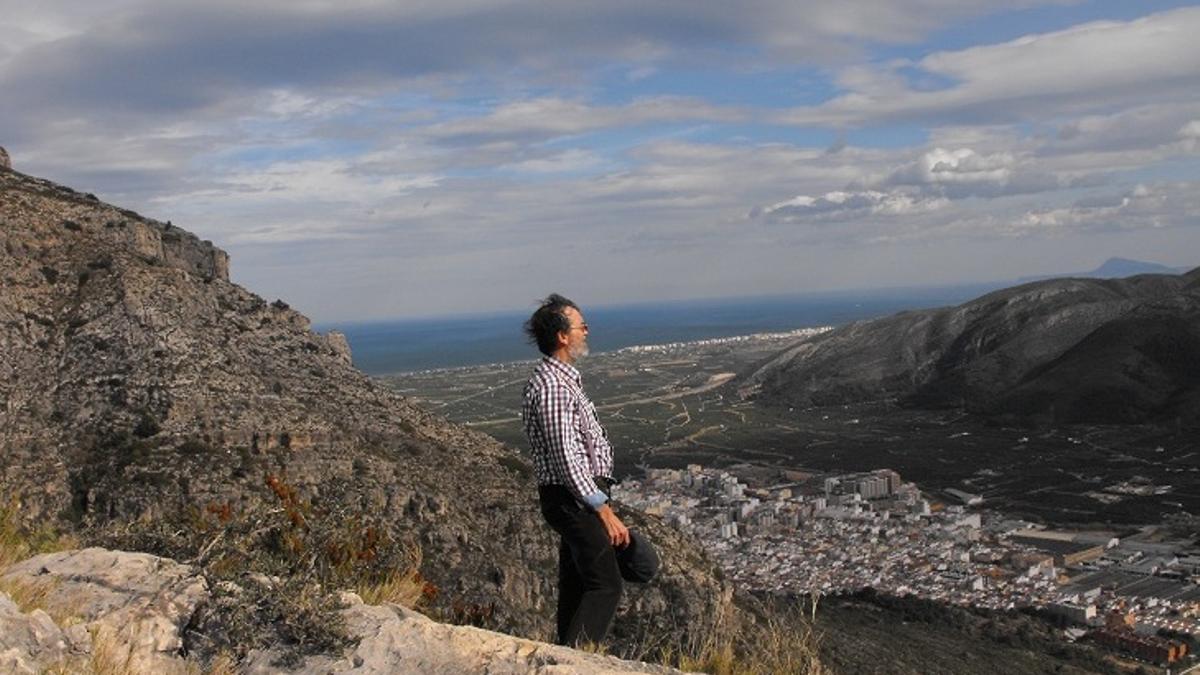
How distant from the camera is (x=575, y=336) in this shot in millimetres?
5836

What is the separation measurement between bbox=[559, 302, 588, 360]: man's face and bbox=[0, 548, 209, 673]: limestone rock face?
2438 millimetres

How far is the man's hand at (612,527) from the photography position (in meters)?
5.52

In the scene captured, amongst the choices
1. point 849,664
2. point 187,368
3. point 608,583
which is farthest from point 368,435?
point 608,583

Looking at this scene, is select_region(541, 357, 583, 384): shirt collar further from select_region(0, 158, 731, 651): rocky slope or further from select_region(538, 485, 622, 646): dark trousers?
select_region(0, 158, 731, 651): rocky slope

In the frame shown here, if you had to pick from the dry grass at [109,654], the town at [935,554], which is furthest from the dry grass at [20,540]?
the town at [935,554]

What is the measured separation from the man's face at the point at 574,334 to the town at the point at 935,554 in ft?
116

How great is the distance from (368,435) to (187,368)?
5508 mm

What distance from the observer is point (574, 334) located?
5836 mm

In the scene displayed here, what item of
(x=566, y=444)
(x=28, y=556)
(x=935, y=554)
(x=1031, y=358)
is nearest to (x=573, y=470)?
(x=566, y=444)

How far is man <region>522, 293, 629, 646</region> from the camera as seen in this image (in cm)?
554

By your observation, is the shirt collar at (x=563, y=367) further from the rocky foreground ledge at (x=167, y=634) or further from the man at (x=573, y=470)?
the rocky foreground ledge at (x=167, y=634)

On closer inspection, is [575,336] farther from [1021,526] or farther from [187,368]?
[1021,526]

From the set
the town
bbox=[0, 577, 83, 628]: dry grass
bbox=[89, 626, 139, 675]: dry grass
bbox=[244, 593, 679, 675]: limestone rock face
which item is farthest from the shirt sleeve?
the town

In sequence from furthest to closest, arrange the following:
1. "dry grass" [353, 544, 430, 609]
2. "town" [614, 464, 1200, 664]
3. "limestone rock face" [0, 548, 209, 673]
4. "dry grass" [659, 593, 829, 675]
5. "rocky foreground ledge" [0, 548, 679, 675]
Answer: "town" [614, 464, 1200, 664] < "dry grass" [353, 544, 430, 609] < "dry grass" [659, 593, 829, 675] < "rocky foreground ledge" [0, 548, 679, 675] < "limestone rock face" [0, 548, 209, 673]
